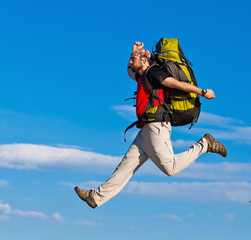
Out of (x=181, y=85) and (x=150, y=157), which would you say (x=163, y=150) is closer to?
(x=150, y=157)

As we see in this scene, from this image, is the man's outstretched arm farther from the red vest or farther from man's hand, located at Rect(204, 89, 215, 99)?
the red vest

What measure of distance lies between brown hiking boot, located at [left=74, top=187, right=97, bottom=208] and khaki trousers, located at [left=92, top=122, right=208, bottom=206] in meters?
0.08

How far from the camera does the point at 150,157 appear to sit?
895cm

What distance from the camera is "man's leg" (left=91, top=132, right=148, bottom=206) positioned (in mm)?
9031

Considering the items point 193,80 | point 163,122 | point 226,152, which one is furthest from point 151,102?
point 226,152

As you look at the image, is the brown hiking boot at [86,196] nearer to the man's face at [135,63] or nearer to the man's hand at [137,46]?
the man's face at [135,63]

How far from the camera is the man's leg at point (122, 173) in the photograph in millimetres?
9031

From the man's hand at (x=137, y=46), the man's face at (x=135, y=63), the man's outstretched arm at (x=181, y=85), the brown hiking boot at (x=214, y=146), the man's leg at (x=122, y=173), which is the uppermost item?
the man's hand at (x=137, y=46)

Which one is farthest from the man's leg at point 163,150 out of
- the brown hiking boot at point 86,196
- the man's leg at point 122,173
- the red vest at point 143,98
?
the brown hiking boot at point 86,196

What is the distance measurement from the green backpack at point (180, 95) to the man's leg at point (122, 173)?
0.82 metres

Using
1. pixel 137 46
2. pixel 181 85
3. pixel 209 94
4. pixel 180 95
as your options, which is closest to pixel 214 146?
pixel 209 94

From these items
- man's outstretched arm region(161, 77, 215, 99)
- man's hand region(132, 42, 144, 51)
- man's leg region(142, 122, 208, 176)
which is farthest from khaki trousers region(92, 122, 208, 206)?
man's hand region(132, 42, 144, 51)

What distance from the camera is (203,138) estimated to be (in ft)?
30.8

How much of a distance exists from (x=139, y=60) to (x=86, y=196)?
106 inches
